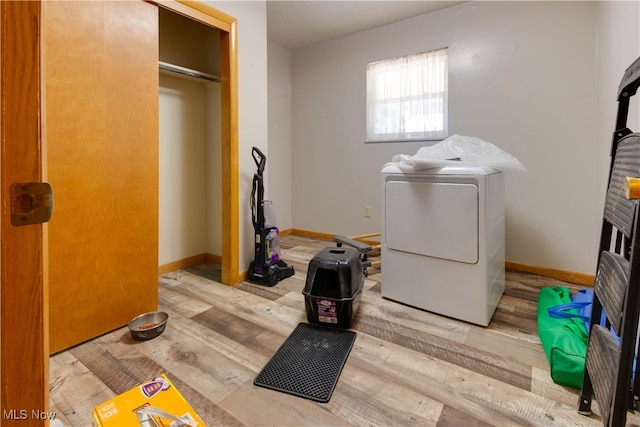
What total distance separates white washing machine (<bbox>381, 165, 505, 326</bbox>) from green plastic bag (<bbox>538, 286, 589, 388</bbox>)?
0.95 feet

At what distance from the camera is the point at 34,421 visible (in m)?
0.44

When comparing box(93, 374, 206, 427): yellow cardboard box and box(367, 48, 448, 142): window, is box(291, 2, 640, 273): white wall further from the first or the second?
box(93, 374, 206, 427): yellow cardboard box

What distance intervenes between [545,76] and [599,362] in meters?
2.35

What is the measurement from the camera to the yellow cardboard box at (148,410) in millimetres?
958

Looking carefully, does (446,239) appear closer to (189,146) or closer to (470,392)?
(470,392)

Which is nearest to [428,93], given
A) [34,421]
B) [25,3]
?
[25,3]

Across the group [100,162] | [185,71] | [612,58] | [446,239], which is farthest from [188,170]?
[612,58]

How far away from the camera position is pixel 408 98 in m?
3.07

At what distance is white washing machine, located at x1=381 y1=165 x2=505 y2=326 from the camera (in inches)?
64.7

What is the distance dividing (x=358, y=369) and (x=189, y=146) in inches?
92.1

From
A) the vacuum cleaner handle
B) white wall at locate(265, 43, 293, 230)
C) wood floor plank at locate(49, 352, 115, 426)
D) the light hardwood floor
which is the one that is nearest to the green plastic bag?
the light hardwood floor

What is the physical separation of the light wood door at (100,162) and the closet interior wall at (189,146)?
33.9 inches

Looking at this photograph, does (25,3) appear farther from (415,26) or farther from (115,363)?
(415,26)

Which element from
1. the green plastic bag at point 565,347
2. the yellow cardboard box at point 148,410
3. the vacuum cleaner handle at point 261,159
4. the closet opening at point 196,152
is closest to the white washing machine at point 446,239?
the green plastic bag at point 565,347
